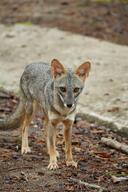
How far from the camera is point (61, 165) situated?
354 inches

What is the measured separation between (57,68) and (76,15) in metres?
12.5

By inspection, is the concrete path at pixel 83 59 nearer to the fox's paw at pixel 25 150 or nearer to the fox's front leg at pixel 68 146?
the fox's paw at pixel 25 150

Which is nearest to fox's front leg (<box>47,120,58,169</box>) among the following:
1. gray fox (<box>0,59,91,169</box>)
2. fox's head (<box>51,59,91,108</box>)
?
gray fox (<box>0,59,91,169</box>)

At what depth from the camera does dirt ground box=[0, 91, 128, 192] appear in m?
7.86

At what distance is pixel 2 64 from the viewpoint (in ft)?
54.9

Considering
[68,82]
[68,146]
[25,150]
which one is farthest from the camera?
[25,150]

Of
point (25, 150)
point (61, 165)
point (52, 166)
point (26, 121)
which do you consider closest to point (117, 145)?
point (61, 165)

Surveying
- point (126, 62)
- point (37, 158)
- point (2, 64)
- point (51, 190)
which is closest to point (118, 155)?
point (37, 158)

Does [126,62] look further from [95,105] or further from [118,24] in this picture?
[118,24]

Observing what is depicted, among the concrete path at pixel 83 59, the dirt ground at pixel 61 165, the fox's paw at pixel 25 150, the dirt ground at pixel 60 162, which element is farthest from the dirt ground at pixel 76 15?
the fox's paw at pixel 25 150

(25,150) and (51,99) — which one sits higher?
(51,99)

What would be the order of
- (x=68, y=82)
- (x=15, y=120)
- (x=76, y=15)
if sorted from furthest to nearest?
(x=76, y=15), (x=15, y=120), (x=68, y=82)

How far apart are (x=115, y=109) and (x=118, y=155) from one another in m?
2.71

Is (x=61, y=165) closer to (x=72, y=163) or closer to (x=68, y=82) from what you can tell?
(x=72, y=163)
